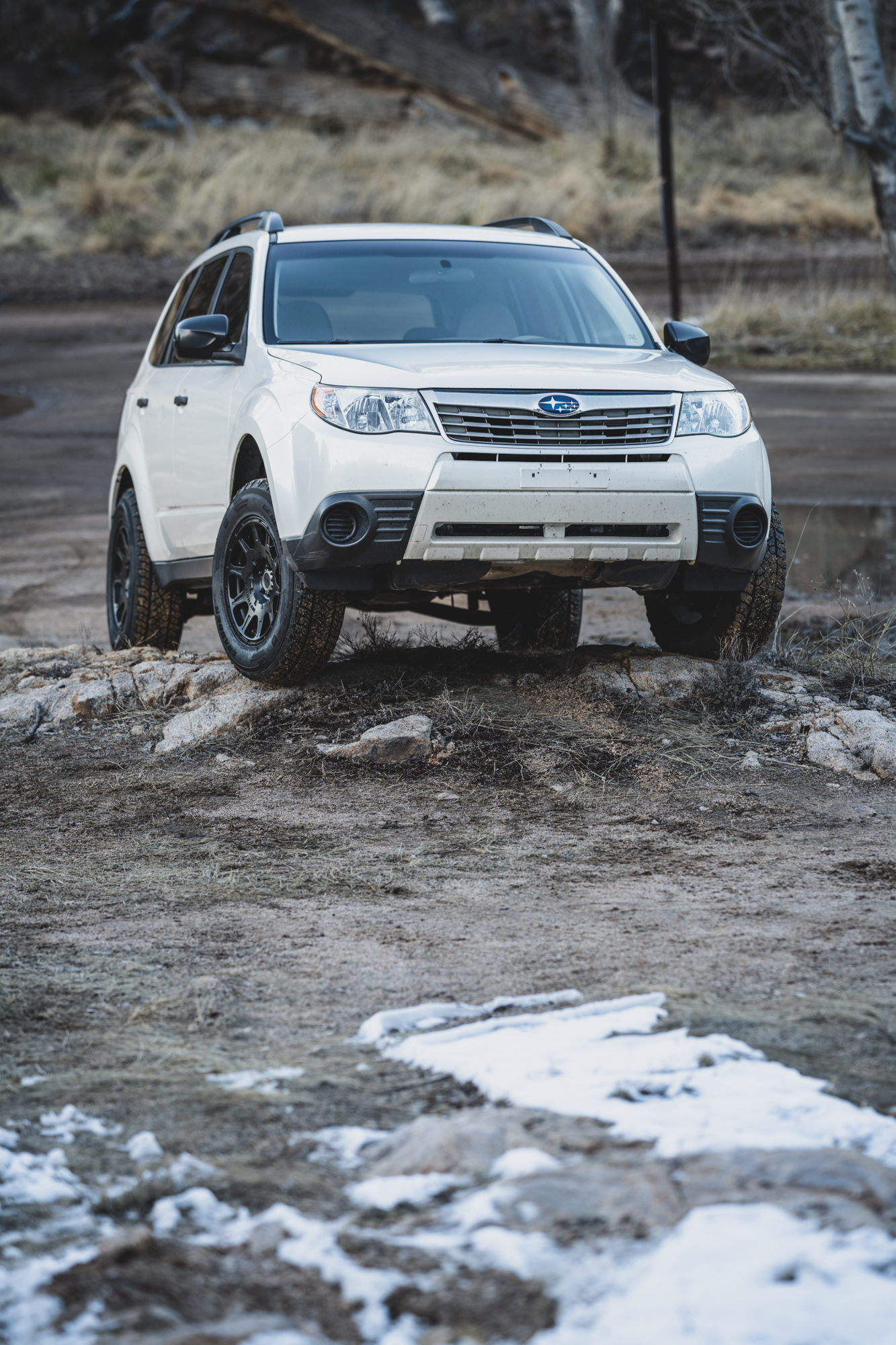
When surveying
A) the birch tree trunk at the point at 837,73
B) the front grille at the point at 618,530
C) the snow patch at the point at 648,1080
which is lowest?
the snow patch at the point at 648,1080

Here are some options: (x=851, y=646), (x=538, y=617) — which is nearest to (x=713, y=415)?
(x=851, y=646)

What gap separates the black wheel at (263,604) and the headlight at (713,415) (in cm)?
154

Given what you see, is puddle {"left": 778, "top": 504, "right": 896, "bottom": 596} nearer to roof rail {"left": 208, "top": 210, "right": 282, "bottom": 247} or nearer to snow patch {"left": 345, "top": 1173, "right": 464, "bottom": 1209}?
roof rail {"left": 208, "top": 210, "right": 282, "bottom": 247}

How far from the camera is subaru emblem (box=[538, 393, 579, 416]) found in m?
5.68

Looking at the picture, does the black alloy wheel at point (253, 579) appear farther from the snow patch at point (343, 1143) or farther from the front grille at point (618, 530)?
the snow patch at point (343, 1143)

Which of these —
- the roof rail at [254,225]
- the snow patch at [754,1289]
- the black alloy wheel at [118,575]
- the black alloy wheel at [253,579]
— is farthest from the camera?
the black alloy wheel at [118,575]

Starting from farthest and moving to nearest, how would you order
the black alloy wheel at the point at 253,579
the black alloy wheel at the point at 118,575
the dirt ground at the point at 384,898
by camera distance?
the black alloy wheel at the point at 118,575
the black alloy wheel at the point at 253,579
the dirt ground at the point at 384,898

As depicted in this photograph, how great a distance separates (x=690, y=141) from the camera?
38.4 metres

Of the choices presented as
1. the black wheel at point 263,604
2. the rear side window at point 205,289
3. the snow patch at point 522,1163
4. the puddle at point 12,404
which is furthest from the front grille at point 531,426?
the puddle at point 12,404

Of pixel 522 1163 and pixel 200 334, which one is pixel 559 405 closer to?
pixel 200 334

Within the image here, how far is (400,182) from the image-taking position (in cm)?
3100

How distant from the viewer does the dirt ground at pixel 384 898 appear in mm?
3080

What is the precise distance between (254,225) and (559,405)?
2.54 meters

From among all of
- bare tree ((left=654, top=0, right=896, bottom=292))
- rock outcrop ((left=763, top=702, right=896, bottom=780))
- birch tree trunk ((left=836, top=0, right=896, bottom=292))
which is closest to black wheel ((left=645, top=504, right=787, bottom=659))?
rock outcrop ((left=763, top=702, right=896, bottom=780))
